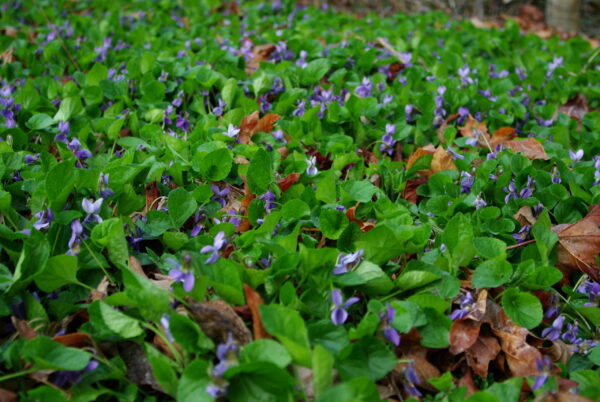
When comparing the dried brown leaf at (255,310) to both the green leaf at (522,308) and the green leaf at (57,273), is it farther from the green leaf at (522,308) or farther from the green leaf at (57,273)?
the green leaf at (522,308)

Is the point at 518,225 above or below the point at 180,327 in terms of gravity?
below

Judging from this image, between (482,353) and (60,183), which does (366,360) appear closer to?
(482,353)

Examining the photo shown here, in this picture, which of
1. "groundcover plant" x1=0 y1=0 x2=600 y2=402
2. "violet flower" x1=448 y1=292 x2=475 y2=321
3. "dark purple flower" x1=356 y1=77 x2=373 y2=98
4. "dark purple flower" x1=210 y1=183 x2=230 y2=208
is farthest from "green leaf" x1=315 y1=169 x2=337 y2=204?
"dark purple flower" x1=356 y1=77 x2=373 y2=98

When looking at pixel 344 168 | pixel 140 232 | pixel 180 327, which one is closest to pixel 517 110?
pixel 344 168

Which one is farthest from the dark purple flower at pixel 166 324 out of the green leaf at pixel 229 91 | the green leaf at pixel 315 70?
the green leaf at pixel 315 70

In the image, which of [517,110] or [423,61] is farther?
[423,61]

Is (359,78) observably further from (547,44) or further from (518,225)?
(547,44)
